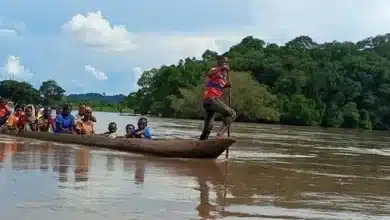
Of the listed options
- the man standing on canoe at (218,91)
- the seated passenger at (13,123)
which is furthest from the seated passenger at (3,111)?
the man standing on canoe at (218,91)

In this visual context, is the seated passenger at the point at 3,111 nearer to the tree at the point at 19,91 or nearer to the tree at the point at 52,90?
the tree at the point at 19,91

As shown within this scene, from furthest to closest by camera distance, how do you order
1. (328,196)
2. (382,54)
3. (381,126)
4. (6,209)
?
(382,54) → (381,126) → (328,196) → (6,209)

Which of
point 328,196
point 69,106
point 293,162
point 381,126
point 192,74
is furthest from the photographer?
point 192,74

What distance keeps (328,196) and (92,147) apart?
822 centimetres

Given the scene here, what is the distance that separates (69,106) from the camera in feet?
58.8

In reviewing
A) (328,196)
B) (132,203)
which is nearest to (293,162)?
(328,196)

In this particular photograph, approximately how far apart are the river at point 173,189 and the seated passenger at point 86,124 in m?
3.75

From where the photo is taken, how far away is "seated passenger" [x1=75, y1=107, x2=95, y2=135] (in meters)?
17.5

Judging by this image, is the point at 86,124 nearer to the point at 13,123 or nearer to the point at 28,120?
the point at 28,120

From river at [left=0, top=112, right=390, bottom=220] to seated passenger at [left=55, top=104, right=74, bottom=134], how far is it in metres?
4.14

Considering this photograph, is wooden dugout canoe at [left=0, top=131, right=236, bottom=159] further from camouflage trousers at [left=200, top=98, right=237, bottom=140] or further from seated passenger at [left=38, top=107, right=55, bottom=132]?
seated passenger at [left=38, top=107, right=55, bottom=132]

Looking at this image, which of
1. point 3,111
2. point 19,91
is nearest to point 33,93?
point 19,91

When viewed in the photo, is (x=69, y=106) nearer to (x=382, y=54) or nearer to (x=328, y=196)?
(x=328, y=196)

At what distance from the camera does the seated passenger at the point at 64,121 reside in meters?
17.9
